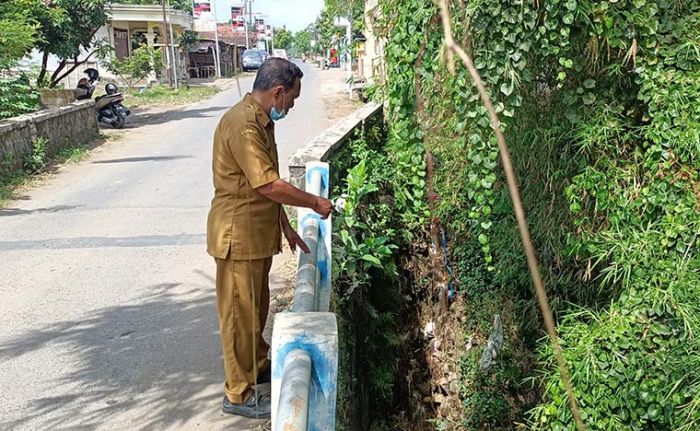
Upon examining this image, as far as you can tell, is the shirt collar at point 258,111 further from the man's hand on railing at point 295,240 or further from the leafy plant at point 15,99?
the leafy plant at point 15,99

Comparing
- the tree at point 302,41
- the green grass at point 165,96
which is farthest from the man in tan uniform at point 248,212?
the tree at point 302,41

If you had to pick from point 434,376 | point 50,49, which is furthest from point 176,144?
point 434,376

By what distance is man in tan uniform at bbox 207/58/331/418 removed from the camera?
327 centimetres

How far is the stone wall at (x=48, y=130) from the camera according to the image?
988cm

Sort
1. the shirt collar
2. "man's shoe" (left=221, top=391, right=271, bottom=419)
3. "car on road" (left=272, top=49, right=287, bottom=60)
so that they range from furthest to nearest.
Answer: "car on road" (left=272, top=49, right=287, bottom=60) → "man's shoe" (left=221, top=391, right=271, bottom=419) → the shirt collar

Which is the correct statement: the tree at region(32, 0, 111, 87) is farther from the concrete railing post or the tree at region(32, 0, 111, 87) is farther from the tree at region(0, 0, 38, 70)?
the concrete railing post

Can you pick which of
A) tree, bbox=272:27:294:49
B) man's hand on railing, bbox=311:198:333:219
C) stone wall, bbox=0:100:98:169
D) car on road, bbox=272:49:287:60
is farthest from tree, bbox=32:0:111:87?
tree, bbox=272:27:294:49

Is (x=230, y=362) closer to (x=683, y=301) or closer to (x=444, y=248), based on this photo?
(x=683, y=301)

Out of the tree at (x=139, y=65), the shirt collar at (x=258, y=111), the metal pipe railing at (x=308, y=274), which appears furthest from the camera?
the tree at (x=139, y=65)

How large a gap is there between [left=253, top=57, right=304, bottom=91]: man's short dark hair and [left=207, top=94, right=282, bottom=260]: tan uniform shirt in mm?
98

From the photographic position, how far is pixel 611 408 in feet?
11.6

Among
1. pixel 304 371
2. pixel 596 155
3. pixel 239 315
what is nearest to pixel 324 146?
pixel 239 315

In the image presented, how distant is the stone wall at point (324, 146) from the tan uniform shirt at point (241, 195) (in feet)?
3.45

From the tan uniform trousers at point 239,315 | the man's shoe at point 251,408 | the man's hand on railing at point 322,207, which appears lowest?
the man's shoe at point 251,408
